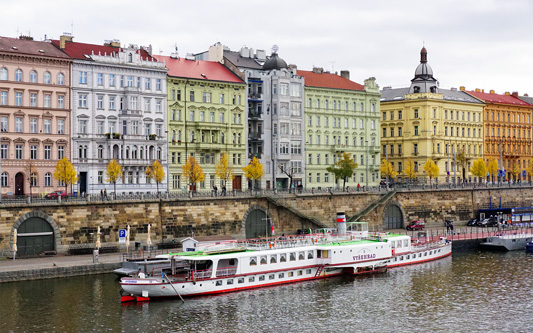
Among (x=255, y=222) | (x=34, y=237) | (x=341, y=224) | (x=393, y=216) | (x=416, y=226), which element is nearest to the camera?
(x=34, y=237)

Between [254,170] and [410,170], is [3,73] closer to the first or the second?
[254,170]

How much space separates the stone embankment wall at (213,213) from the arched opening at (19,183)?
42.4 ft

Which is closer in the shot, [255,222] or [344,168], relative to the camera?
[255,222]

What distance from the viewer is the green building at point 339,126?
112 meters

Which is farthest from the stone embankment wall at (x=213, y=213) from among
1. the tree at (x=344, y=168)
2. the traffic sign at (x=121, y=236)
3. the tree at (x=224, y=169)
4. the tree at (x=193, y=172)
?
the tree at (x=224, y=169)

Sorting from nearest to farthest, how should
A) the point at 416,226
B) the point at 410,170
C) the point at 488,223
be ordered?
the point at 416,226 → the point at 488,223 → the point at 410,170

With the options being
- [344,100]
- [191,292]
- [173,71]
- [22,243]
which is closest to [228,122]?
[173,71]

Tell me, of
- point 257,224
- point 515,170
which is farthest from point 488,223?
point 515,170

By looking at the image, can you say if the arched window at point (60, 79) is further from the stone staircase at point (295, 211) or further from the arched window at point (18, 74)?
the stone staircase at point (295, 211)

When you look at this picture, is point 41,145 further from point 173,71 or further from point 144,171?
point 173,71

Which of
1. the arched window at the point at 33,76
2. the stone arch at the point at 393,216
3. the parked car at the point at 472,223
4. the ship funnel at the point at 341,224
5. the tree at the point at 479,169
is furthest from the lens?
the tree at the point at 479,169

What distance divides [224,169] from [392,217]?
2334 cm

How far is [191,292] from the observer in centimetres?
5809

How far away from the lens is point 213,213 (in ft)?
276
